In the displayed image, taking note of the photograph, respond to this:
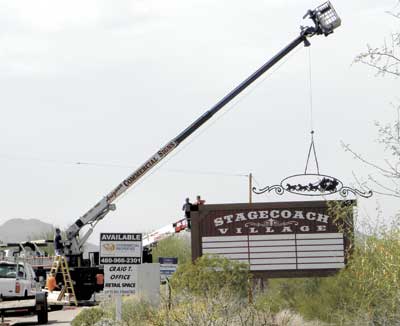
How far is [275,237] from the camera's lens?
89.5 ft

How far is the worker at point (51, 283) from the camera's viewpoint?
41.2m

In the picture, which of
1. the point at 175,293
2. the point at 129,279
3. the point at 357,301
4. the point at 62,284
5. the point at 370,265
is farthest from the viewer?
the point at 62,284

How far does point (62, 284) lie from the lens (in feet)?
137

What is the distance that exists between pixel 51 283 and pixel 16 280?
919cm

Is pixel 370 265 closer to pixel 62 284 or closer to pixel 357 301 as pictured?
pixel 357 301

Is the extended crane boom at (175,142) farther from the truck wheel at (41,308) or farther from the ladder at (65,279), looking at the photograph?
the truck wheel at (41,308)

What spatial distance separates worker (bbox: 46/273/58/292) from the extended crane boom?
1565 millimetres

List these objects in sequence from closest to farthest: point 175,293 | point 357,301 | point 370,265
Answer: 1. point 370,265
2. point 357,301
3. point 175,293

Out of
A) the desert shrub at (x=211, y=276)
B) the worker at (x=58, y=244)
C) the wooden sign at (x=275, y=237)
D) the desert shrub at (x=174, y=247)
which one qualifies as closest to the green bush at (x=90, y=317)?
the desert shrub at (x=211, y=276)

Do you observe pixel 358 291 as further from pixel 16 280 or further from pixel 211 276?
pixel 16 280

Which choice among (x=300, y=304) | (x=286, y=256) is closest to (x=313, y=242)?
(x=286, y=256)

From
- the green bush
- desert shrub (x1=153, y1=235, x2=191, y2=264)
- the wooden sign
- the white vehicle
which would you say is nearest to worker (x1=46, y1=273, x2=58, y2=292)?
the white vehicle

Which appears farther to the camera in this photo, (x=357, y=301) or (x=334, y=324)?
(x=334, y=324)

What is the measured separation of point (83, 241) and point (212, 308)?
28505 mm
